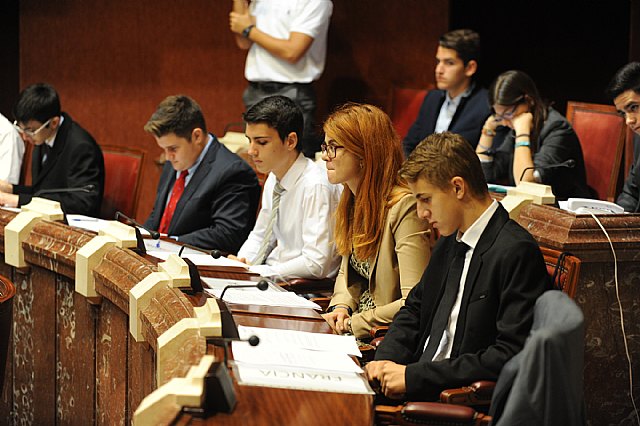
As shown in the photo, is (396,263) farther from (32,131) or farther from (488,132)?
(32,131)

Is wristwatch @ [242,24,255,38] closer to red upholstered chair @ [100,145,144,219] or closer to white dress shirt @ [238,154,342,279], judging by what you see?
red upholstered chair @ [100,145,144,219]

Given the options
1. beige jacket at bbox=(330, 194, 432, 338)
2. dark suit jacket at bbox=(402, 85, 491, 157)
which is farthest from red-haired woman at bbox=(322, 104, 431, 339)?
dark suit jacket at bbox=(402, 85, 491, 157)

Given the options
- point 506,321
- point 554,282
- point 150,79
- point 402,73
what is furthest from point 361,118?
point 150,79

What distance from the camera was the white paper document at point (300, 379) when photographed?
2.00 metres

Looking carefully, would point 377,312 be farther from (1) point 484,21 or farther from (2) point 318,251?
(1) point 484,21

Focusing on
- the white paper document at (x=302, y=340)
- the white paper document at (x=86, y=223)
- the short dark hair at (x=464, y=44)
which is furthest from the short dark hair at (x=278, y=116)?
the short dark hair at (x=464, y=44)

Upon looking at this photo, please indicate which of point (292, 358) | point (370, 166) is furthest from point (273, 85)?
point (292, 358)

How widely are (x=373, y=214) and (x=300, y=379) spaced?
107 centimetres

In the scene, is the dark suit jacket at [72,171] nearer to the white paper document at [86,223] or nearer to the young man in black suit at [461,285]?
the white paper document at [86,223]

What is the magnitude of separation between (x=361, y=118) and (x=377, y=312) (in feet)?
1.89

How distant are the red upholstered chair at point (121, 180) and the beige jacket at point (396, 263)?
190cm

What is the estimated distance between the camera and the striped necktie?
3.74 m

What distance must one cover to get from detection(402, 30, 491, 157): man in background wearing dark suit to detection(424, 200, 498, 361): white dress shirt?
275 cm

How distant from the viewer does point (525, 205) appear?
11.1ft
